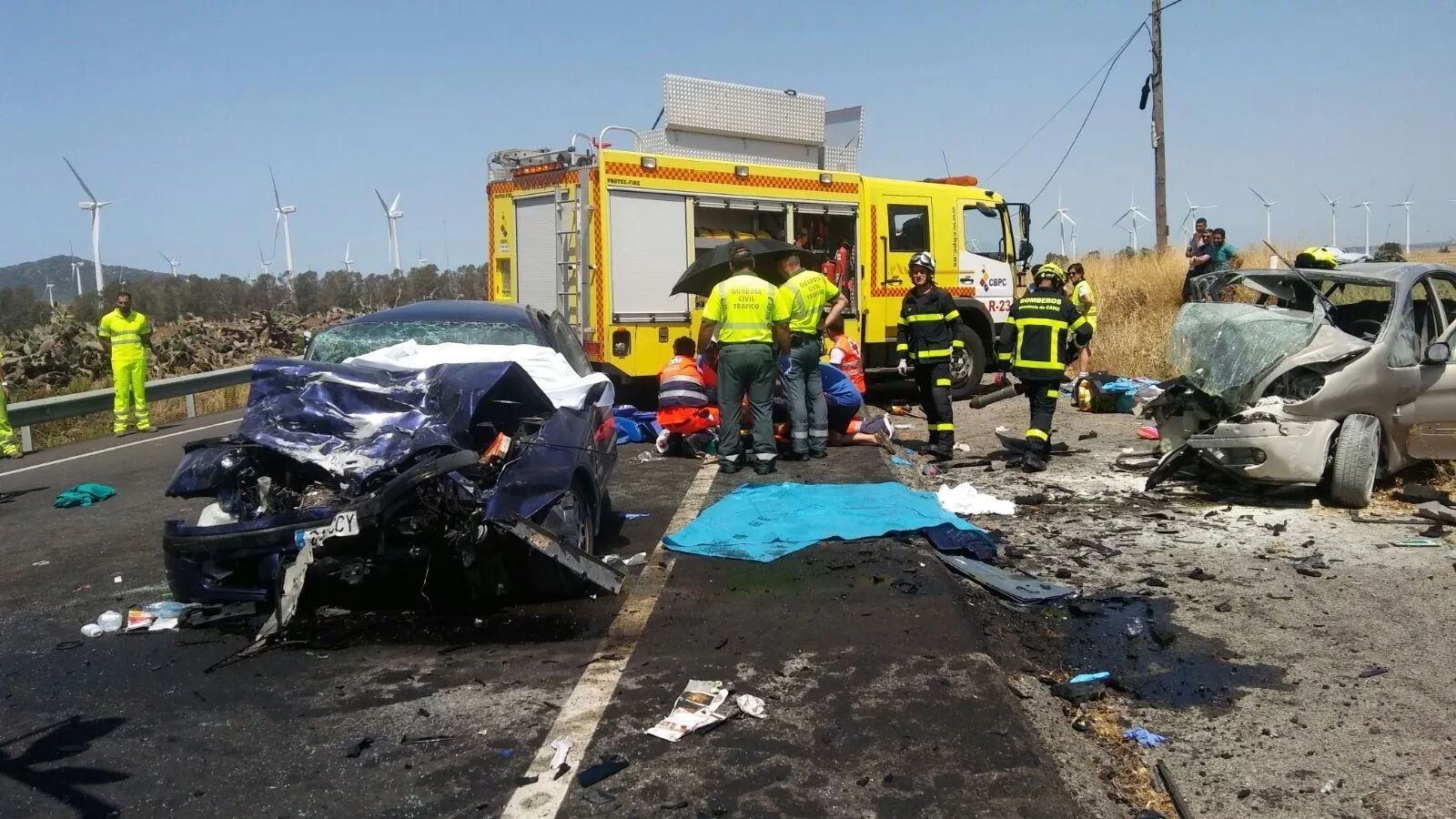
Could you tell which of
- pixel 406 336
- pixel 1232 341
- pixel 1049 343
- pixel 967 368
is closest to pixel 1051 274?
pixel 1049 343

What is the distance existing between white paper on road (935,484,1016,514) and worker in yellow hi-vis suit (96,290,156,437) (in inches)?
433

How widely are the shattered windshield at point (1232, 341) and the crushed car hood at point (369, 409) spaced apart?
5078 mm

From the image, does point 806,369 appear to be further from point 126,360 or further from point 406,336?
point 126,360

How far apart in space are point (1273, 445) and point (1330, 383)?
610 mm

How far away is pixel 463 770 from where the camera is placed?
134 inches

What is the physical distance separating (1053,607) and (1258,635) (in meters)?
0.91

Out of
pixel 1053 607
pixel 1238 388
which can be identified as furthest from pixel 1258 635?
pixel 1238 388

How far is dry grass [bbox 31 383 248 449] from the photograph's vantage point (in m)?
14.3

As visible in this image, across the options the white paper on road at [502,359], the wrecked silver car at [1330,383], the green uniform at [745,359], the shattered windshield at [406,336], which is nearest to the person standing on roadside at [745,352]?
the green uniform at [745,359]

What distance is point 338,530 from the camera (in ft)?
14.5

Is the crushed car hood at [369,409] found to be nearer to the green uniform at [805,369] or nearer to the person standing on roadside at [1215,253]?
the green uniform at [805,369]

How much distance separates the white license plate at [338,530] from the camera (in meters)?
4.41

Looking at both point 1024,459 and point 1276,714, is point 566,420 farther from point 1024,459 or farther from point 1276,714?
point 1024,459

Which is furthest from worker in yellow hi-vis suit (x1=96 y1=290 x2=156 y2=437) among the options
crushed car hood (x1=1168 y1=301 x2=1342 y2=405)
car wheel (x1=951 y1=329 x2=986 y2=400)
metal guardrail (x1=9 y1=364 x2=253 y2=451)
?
crushed car hood (x1=1168 y1=301 x2=1342 y2=405)
